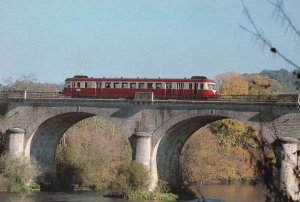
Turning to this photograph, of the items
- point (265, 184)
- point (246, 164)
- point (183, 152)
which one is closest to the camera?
point (265, 184)

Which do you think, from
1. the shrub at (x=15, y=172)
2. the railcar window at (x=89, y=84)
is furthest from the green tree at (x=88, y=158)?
the railcar window at (x=89, y=84)

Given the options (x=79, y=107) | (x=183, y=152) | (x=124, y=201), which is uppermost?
(x=79, y=107)

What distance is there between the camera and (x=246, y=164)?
68.2 m

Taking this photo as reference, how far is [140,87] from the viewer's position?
47906mm

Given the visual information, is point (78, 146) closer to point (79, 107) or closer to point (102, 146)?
point (102, 146)

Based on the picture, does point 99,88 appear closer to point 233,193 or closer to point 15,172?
point 15,172

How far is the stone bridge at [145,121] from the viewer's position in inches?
Result: 1581

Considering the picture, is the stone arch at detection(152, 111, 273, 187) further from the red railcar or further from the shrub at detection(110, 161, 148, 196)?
the red railcar

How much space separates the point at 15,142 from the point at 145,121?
1326cm

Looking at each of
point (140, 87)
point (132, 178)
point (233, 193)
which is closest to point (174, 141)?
point (140, 87)

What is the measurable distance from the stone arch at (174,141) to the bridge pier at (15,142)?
13252 millimetres

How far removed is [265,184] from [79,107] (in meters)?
43.9

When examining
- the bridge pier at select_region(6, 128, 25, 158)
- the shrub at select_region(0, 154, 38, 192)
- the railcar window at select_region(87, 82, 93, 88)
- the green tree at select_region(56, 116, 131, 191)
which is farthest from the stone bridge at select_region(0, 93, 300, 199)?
the railcar window at select_region(87, 82, 93, 88)

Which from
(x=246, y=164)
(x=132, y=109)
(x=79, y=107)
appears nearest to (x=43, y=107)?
(x=79, y=107)
